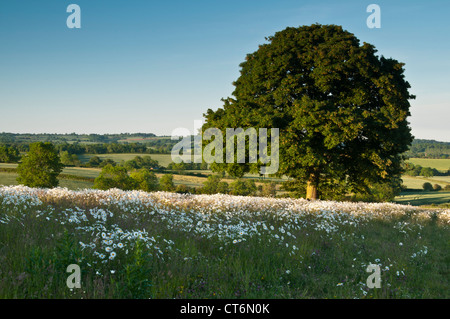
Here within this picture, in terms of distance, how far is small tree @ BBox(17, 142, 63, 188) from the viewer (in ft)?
162

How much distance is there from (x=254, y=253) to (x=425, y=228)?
901 cm

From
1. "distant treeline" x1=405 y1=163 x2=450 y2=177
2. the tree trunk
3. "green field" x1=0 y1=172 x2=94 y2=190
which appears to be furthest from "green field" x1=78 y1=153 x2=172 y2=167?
"distant treeline" x1=405 y1=163 x2=450 y2=177

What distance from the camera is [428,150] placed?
11138 centimetres

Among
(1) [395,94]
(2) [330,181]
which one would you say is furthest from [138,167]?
(1) [395,94]

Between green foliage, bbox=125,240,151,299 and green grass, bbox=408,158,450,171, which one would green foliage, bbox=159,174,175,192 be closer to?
green foliage, bbox=125,240,151,299

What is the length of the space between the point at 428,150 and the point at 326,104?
381 ft

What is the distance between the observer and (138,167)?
75.9m

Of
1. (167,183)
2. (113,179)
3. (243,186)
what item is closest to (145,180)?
(167,183)

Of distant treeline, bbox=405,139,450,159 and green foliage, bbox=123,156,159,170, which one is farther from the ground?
distant treeline, bbox=405,139,450,159

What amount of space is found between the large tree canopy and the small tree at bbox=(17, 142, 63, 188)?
40.1 metres

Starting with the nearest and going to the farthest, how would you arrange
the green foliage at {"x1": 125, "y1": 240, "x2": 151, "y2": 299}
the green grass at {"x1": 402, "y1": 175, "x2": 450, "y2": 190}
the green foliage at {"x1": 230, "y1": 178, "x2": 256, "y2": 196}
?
the green foliage at {"x1": 125, "y1": 240, "x2": 151, "y2": 299} → the green foliage at {"x1": 230, "y1": 178, "x2": 256, "y2": 196} → the green grass at {"x1": 402, "y1": 175, "x2": 450, "y2": 190}

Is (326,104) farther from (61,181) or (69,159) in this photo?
(69,159)
